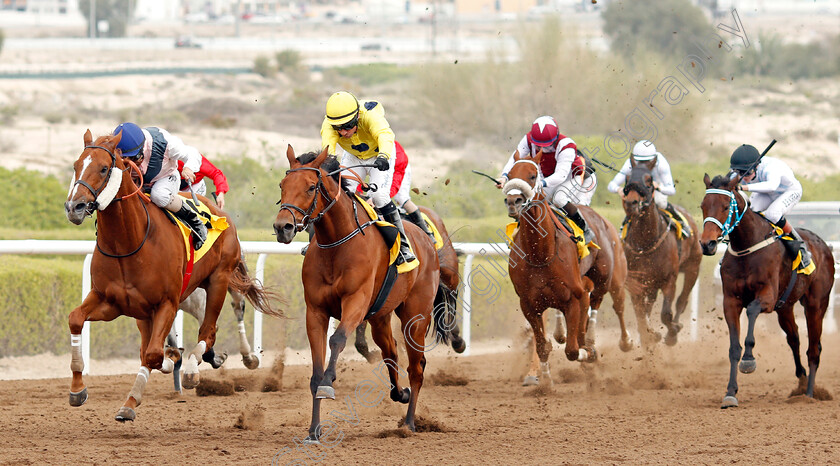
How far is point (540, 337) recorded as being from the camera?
759 centimetres

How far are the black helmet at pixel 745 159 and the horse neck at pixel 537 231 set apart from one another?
55.3 inches

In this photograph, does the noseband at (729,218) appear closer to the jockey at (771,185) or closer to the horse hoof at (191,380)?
the jockey at (771,185)

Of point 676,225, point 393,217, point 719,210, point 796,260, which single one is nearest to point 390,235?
point 393,217

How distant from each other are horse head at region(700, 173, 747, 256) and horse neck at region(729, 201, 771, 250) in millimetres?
62

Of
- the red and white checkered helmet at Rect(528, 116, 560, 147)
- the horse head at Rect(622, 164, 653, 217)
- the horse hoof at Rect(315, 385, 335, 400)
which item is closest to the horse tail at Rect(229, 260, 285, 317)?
the horse hoof at Rect(315, 385, 335, 400)

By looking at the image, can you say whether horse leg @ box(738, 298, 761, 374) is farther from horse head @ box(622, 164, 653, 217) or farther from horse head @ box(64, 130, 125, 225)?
horse head @ box(64, 130, 125, 225)

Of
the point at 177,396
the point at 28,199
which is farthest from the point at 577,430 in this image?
the point at 28,199

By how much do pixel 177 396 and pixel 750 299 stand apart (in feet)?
13.5

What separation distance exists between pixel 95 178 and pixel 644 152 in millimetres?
5390

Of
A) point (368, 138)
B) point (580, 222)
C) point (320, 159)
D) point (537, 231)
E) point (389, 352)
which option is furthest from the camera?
point (580, 222)

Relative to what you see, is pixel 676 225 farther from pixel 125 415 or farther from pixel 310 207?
pixel 125 415

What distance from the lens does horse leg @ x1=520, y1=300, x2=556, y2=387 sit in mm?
7477

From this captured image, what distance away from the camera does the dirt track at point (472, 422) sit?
5121 mm

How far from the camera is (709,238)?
6848mm
